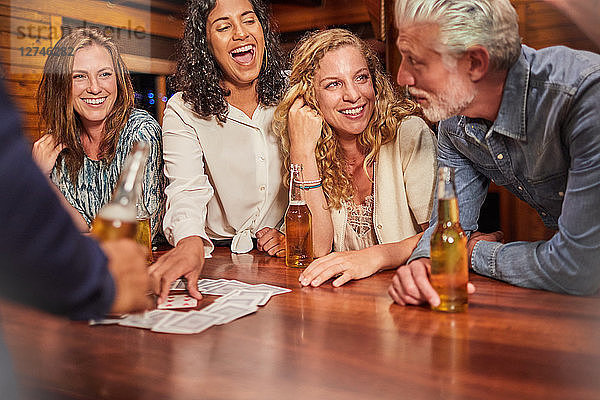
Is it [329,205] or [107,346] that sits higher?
[329,205]

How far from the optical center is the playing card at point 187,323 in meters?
0.97

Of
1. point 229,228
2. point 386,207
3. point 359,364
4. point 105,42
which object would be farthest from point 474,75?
point 105,42

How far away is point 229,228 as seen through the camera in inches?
79.4

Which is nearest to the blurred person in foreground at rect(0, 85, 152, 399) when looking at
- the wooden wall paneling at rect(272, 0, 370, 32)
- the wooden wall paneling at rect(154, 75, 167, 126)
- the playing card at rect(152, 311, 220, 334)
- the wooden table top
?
the wooden table top

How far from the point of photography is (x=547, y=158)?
49.3 inches

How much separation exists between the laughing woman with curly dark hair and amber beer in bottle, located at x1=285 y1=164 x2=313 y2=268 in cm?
34

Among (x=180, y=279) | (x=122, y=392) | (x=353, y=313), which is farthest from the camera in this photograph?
(x=180, y=279)

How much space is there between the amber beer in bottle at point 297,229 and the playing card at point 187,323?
1.49ft

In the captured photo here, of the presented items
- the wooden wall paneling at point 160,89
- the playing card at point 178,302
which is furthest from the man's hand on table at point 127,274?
the wooden wall paneling at point 160,89

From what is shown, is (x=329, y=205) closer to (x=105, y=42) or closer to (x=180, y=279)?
(x=180, y=279)

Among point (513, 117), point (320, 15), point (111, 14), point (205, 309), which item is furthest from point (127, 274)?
point (320, 15)

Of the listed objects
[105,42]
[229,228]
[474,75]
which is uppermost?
[105,42]

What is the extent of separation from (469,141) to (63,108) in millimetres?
1463

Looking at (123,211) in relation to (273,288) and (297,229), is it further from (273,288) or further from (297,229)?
(297,229)
